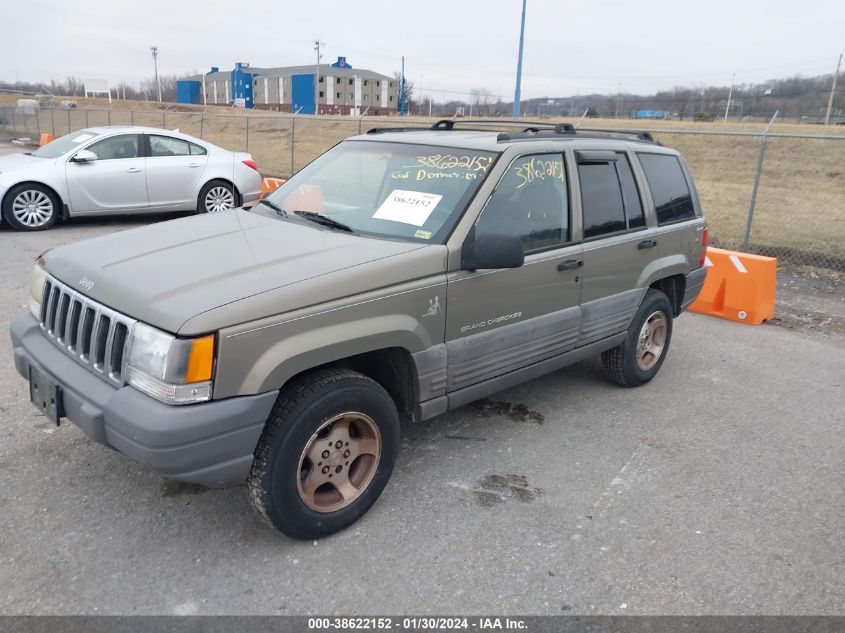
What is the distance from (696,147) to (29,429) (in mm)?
25592

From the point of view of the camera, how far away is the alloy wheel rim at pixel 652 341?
17.2ft

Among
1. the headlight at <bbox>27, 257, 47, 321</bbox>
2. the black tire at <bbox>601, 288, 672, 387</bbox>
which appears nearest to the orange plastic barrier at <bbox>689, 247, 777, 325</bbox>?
the black tire at <bbox>601, 288, 672, 387</bbox>

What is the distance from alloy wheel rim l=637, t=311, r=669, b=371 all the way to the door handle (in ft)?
3.78

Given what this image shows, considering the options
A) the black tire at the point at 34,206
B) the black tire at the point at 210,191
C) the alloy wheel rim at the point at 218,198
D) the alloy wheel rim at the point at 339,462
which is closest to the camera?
the alloy wheel rim at the point at 339,462

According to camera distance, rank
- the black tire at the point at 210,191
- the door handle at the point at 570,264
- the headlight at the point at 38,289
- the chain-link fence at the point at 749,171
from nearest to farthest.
Answer: the headlight at the point at 38,289 < the door handle at the point at 570,264 < the chain-link fence at the point at 749,171 < the black tire at the point at 210,191

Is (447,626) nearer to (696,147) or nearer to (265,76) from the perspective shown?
(696,147)

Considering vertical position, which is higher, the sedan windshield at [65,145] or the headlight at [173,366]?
the sedan windshield at [65,145]

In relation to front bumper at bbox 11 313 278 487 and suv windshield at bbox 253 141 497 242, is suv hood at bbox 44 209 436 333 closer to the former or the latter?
suv windshield at bbox 253 141 497 242

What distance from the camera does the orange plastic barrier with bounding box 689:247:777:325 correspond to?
6996mm

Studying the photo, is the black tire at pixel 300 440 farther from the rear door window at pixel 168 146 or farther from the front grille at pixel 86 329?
the rear door window at pixel 168 146

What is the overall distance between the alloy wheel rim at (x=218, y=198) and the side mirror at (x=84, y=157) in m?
1.82

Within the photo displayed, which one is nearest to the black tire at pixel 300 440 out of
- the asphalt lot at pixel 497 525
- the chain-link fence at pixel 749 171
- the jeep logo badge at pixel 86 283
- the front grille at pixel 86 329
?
the asphalt lot at pixel 497 525

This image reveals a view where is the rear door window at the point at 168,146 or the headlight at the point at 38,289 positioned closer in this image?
the headlight at the point at 38,289

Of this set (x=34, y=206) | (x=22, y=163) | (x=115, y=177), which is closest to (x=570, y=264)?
(x=115, y=177)
